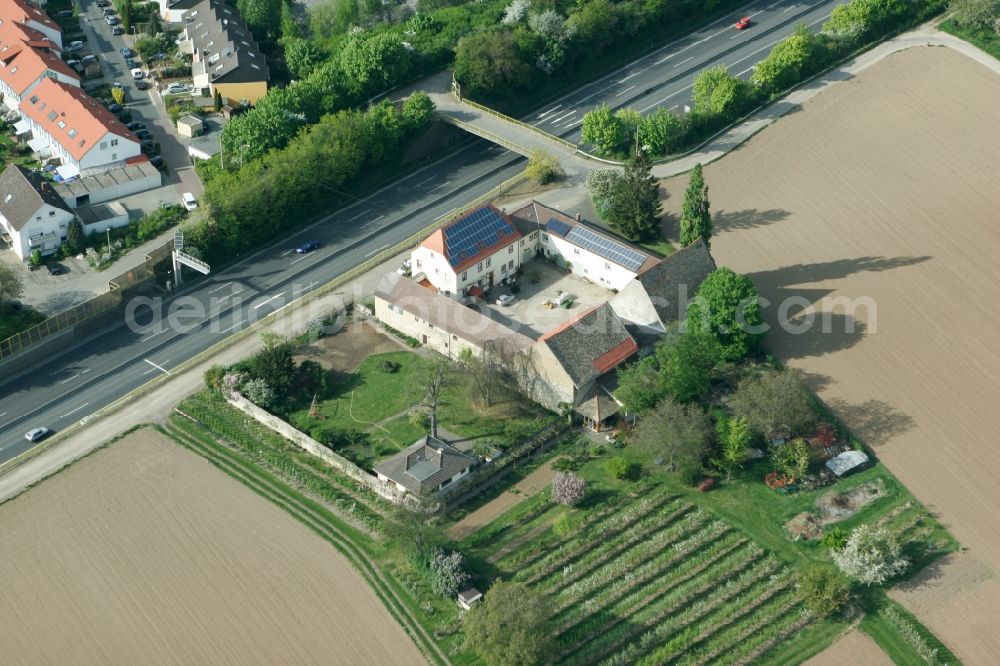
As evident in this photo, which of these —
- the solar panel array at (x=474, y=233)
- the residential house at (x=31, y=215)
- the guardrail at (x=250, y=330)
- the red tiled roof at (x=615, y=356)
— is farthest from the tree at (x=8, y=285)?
the red tiled roof at (x=615, y=356)

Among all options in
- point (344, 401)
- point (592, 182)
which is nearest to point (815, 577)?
point (344, 401)

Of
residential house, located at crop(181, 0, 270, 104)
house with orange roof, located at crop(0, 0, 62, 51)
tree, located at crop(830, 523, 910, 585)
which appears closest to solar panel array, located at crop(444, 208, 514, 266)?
residential house, located at crop(181, 0, 270, 104)

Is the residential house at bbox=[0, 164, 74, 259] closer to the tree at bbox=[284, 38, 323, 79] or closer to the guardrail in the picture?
the guardrail

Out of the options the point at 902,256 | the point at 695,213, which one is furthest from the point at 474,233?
the point at 902,256

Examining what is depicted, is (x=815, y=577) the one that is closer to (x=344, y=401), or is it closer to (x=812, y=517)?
(x=812, y=517)

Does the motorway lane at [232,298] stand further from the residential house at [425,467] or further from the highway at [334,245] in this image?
the residential house at [425,467]

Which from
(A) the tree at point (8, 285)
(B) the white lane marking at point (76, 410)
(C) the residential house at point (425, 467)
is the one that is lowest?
(B) the white lane marking at point (76, 410)

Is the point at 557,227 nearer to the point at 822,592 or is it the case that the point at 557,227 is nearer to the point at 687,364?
the point at 687,364
